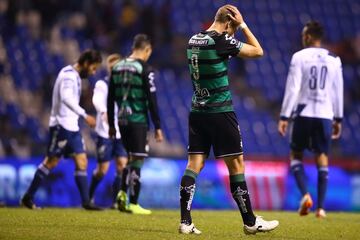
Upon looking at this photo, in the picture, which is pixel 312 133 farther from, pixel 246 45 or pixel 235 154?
pixel 246 45

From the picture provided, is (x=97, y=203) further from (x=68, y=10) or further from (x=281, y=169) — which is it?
(x=68, y=10)

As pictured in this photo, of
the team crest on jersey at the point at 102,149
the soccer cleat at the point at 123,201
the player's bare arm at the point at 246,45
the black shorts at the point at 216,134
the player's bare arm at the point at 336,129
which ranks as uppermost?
the player's bare arm at the point at 246,45

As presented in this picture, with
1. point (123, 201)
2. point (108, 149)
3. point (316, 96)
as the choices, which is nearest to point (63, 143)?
point (108, 149)

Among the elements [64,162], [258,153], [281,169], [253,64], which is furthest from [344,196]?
[253,64]

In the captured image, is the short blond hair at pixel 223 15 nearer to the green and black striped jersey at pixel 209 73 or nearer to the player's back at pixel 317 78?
the green and black striped jersey at pixel 209 73

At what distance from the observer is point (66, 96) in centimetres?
1178

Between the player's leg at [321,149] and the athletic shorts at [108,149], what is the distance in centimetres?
302

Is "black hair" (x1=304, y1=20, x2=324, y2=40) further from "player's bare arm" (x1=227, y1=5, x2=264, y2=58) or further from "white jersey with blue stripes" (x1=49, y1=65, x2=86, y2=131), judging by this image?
"player's bare arm" (x1=227, y1=5, x2=264, y2=58)

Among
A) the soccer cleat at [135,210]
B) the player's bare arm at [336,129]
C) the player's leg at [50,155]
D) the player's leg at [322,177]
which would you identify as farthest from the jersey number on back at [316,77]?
the player's leg at [50,155]

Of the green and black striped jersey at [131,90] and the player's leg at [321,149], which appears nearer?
the green and black striped jersey at [131,90]

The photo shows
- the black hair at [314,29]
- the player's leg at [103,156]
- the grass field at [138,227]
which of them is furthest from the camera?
the player's leg at [103,156]

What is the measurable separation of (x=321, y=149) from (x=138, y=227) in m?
3.89

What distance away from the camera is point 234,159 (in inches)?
322

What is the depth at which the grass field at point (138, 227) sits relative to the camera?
788cm
